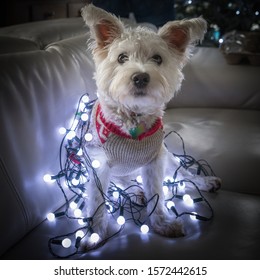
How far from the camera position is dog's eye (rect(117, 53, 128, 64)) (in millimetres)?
1181

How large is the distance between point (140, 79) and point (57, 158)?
1.62 ft

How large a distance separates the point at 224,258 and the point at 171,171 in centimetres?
55

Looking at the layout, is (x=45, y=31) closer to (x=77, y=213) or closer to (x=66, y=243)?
(x=77, y=213)

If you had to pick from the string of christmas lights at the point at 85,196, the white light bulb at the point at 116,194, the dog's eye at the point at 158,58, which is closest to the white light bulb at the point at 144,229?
the string of christmas lights at the point at 85,196

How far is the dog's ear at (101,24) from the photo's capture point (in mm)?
1151

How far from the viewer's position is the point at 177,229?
118 centimetres

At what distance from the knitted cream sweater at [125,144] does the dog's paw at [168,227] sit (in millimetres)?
219

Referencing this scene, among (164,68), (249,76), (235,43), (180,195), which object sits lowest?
(180,195)

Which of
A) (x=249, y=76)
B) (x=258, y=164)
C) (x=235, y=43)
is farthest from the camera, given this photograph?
(x=235, y=43)

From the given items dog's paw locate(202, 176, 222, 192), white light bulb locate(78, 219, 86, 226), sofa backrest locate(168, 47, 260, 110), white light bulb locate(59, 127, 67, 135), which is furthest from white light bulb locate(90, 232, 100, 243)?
sofa backrest locate(168, 47, 260, 110)

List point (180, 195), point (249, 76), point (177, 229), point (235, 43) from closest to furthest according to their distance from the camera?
1. point (177, 229)
2. point (180, 195)
3. point (249, 76)
4. point (235, 43)

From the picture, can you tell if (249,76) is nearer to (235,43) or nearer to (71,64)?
(235,43)

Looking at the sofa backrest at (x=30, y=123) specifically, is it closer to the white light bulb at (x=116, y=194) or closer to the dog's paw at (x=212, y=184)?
the white light bulb at (x=116, y=194)

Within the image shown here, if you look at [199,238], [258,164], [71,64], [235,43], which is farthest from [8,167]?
[235,43]
